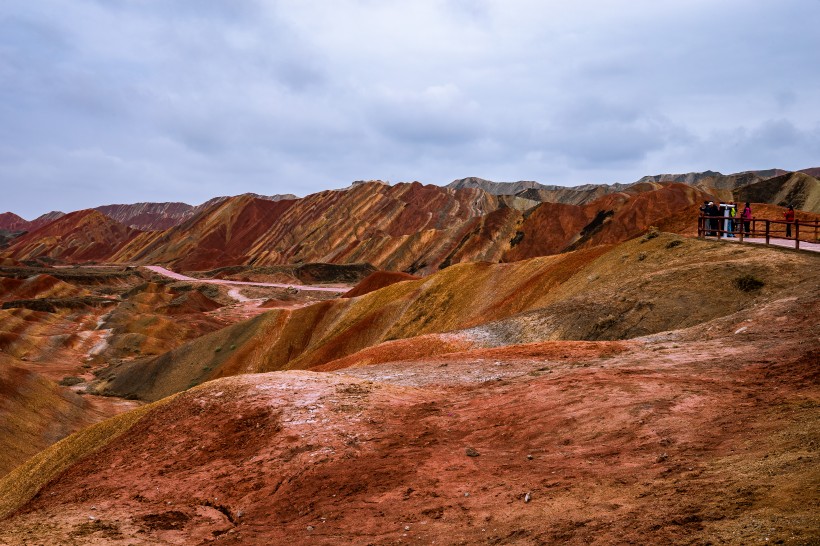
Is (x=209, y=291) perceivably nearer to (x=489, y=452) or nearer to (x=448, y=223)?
(x=448, y=223)

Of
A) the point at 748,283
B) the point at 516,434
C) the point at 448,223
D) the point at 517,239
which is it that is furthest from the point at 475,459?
the point at 448,223

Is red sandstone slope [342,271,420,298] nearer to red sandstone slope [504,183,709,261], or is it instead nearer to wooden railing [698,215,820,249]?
wooden railing [698,215,820,249]

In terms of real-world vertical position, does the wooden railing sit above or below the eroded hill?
above

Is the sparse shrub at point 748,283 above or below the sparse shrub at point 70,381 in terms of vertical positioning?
above

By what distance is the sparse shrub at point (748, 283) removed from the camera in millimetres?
Result: 25078

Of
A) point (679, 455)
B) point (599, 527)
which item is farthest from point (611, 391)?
point (599, 527)

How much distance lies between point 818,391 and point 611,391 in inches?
157

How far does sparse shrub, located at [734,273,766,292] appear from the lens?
25078 mm

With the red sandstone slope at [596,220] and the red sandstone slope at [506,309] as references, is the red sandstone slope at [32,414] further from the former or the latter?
the red sandstone slope at [596,220]

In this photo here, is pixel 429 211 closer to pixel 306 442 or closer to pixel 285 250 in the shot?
pixel 285 250

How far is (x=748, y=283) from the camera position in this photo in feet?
83.6

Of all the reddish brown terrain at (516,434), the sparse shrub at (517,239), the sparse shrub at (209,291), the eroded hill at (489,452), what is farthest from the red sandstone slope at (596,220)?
the eroded hill at (489,452)

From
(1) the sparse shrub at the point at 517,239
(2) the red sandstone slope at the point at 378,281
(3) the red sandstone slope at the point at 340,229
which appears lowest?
(2) the red sandstone slope at the point at 378,281

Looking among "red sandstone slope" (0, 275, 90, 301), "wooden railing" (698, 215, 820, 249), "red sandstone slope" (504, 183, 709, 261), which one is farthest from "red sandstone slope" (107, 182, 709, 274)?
"red sandstone slope" (0, 275, 90, 301)
